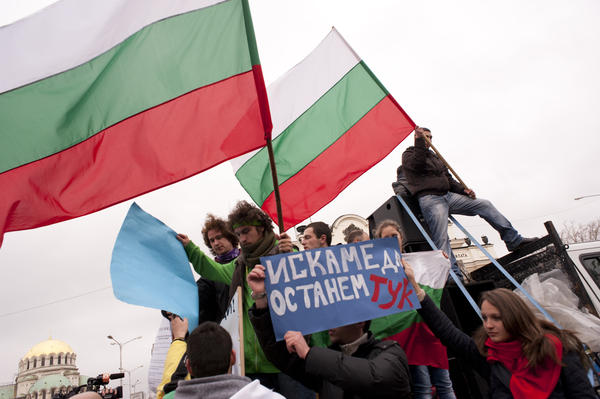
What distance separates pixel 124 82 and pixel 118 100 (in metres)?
0.16

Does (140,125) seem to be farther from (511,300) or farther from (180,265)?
(511,300)

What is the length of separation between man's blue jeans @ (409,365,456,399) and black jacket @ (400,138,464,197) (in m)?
2.02

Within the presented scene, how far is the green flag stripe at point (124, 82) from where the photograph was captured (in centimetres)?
319

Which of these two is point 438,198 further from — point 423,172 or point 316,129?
point 316,129

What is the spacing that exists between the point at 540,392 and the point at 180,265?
241 centimetres

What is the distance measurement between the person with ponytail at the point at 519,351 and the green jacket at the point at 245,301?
1089mm

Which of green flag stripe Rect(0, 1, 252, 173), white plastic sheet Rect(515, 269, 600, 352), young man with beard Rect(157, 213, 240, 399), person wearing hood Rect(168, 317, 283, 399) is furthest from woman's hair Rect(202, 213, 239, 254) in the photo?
white plastic sheet Rect(515, 269, 600, 352)

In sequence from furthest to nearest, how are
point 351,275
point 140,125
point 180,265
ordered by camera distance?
point 140,125 < point 180,265 < point 351,275

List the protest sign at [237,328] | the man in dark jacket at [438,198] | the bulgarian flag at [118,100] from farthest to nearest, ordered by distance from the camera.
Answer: the man in dark jacket at [438,198] < the bulgarian flag at [118,100] < the protest sign at [237,328]

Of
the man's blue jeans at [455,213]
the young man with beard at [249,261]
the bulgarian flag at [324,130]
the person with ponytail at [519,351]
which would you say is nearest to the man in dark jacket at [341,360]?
the young man with beard at [249,261]

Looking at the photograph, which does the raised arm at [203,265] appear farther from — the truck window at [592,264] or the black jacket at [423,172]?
the truck window at [592,264]

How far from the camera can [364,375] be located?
188 centimetres

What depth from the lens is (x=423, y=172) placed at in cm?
463

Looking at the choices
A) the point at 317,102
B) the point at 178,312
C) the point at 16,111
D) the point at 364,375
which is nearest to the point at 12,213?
the point at 16,111
